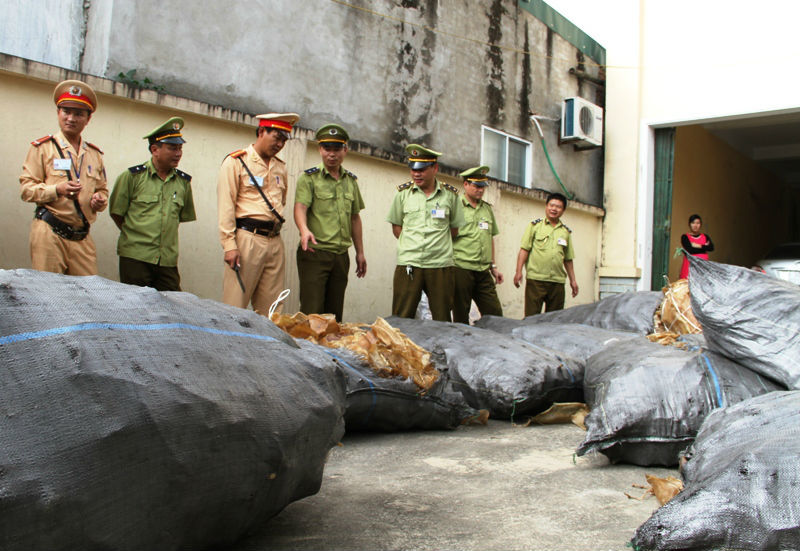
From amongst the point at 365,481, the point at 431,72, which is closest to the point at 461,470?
the point at 365,481

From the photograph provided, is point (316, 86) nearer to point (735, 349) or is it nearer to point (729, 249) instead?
point (735, 349)

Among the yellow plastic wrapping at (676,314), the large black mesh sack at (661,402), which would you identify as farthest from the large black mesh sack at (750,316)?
the yellow plastic wrapping at (676,314)

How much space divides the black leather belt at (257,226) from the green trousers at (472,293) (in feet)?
5.24

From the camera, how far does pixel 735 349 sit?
2.46 meters

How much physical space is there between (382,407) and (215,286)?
87.3 inches

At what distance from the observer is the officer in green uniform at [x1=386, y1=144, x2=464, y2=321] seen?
14.5ft

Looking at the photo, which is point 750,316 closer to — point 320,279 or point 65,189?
point 320,279

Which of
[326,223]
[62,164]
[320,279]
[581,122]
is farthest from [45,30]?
[581,122]

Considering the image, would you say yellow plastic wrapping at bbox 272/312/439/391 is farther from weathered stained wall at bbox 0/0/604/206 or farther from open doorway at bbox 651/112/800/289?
open doorway at bbox 651/112/800/289

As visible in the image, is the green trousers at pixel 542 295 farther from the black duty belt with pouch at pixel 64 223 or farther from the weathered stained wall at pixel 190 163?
the black duty belt with pouch at pixel 64 223

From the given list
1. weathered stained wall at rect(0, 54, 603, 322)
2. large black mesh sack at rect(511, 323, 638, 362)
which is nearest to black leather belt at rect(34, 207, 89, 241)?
weathered stained wall at rect(0, 54, 603, 322)

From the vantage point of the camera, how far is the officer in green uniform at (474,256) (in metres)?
5.03

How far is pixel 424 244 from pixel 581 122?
4.67 m

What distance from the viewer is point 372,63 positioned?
228 inches
